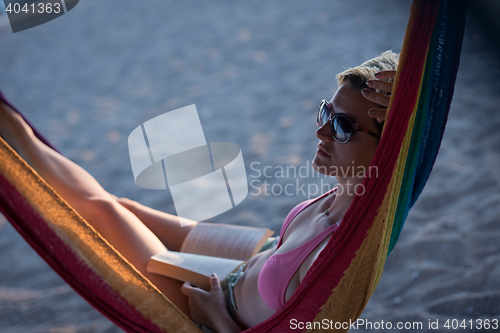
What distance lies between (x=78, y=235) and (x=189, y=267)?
34cm

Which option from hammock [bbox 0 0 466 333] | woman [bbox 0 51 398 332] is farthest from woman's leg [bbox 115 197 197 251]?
hammock [bbox 0 0 466 333]

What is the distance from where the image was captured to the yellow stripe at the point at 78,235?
0.97m

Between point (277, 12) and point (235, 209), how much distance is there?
3.48 metres

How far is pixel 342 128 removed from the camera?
3.02 feet

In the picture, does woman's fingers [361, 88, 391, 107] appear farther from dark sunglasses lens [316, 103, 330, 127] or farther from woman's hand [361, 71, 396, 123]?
dark sunglasses lens [316, 103, 330, 127]

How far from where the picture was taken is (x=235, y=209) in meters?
2.30

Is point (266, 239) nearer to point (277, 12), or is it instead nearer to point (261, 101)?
point (261, 101)

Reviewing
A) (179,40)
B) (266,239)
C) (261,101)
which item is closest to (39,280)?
(266,239)

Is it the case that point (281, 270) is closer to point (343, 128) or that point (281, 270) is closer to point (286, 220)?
point (286, 220)

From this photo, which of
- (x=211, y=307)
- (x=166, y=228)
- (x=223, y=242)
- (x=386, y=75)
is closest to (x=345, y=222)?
(x=386, y=75)

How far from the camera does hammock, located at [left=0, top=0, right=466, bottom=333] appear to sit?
733mm

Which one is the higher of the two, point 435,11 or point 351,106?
point 435,11

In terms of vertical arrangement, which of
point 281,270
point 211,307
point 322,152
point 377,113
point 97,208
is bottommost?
point 211,307

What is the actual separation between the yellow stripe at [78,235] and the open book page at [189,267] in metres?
0.17
